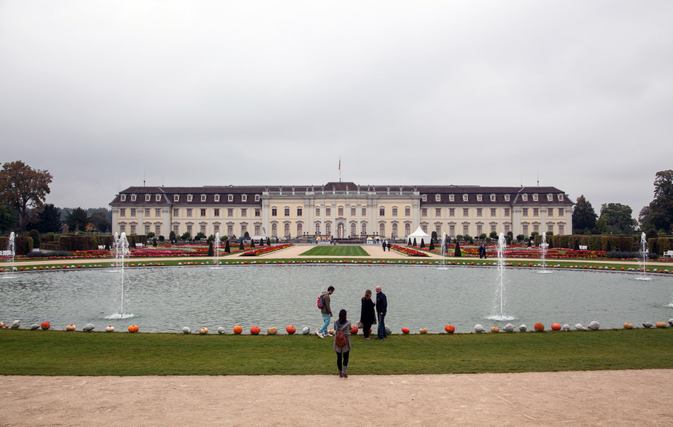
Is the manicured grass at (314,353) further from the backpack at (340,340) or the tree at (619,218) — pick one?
the tree at (619,218)

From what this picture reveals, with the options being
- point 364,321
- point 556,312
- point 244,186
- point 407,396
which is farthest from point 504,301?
point 244,186

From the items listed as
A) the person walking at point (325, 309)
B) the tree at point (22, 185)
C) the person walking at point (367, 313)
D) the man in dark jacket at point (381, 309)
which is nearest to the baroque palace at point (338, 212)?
the tree at point (22, 185)

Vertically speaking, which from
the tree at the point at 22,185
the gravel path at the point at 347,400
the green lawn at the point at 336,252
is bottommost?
the gravel path at the point at 347,400

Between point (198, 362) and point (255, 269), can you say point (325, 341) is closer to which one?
point (198, 362)

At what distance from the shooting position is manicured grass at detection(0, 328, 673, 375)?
309 inches

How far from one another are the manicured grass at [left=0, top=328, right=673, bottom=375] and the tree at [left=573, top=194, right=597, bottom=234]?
85372mm

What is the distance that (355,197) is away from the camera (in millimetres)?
76750

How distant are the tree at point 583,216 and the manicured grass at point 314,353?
8537 cm

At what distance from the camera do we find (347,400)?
639 centimetres

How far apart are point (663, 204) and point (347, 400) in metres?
72.4

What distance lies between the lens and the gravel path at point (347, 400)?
5.73 metres

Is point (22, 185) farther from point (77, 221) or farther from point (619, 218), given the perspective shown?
point (619, 218)

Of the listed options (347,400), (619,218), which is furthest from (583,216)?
(347,400)

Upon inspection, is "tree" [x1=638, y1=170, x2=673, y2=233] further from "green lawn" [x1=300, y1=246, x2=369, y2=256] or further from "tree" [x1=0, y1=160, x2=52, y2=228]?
"tree" [x1=0, y1=160, x2=52, y2=228]
